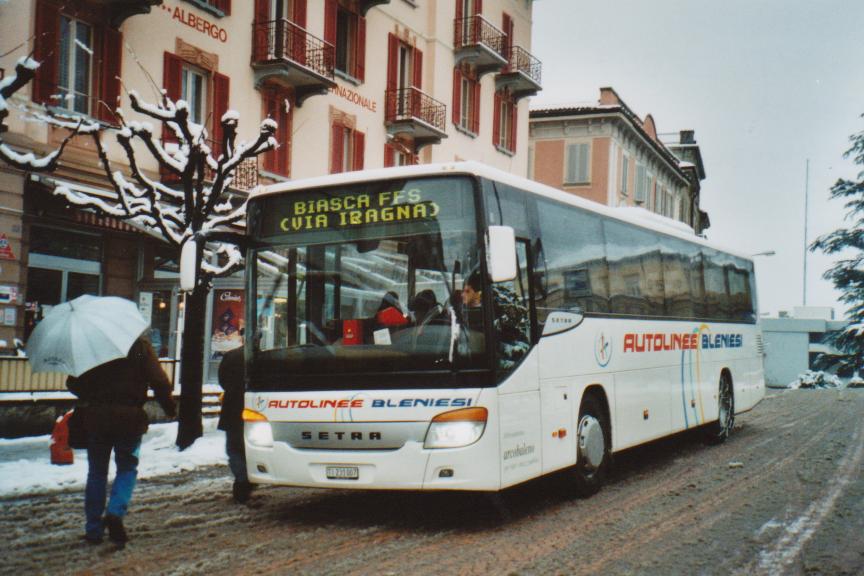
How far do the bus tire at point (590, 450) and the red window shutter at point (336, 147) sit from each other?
15472 millimetres

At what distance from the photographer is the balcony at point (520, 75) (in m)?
32.5

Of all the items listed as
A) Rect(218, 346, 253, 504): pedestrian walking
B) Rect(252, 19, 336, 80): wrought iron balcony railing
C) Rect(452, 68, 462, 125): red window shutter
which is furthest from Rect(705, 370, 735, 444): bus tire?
Rect(452, 68, 462, 125): red window shutter

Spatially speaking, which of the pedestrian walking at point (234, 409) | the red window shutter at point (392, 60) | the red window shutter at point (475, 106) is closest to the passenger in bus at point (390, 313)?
the pedestrian walking at point (234, 409)

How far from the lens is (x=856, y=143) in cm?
4019

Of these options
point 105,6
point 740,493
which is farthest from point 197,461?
point 105,6

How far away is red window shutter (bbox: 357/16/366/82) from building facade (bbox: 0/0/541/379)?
5cm

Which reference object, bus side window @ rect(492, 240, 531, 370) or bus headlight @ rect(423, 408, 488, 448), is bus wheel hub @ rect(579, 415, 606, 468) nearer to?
bus side window @ rect(492, 240, 531, 370)

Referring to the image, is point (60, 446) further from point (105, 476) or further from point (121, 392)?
point (121, 392)

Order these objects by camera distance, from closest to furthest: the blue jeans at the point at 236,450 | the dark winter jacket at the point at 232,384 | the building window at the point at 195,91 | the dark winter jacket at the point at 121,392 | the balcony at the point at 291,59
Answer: the dark winter jacket at the point at 121,392 → the blue jeans at the point at 236,450 → the dark winter jacket at the point at 232,384 → the building window at the point at 195,91 → the balcony at the point at 291,59

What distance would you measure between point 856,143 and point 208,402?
107ft

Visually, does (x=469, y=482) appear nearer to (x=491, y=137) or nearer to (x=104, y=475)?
(x=104, y=475)

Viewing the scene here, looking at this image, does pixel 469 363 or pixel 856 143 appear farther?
pixel 856 143

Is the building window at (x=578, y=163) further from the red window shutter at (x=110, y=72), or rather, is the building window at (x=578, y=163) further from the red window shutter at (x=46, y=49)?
the red window shutter at (x=46, y=49)

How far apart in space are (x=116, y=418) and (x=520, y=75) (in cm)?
2744
